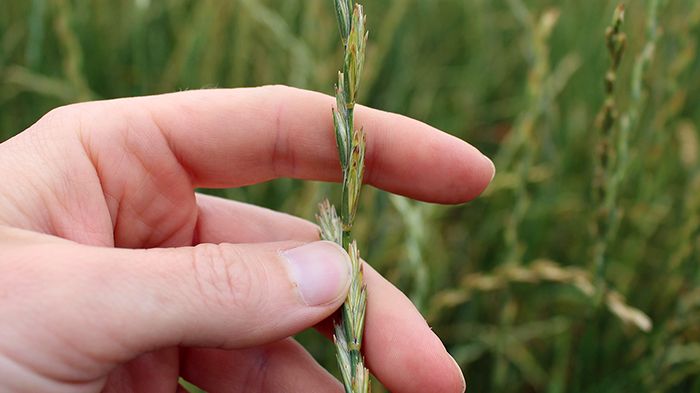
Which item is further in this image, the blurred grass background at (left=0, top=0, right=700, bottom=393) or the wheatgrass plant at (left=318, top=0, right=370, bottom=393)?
the blurred grass background at (left=0, top=0, right=700, bottom=393)

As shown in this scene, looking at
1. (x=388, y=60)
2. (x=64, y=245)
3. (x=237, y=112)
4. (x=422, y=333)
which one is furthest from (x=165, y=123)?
(x=388, y=60)

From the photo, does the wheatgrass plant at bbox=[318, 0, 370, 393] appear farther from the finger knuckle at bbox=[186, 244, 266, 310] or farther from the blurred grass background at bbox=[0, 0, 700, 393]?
the blurred grass background at bbox=[0, 0, 700, 393]

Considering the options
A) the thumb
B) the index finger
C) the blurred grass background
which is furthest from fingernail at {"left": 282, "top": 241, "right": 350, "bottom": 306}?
the blurred grass background

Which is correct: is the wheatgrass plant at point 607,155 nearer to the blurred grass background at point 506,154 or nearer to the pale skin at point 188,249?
the blurred grass background at point 506,154

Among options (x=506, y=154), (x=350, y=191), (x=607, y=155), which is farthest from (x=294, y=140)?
(x=506, y=154)

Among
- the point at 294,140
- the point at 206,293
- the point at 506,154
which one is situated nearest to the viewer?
the point at 206,293

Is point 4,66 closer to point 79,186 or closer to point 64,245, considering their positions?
point 79,186

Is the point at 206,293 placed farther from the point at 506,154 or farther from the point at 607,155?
the point at 506,154
